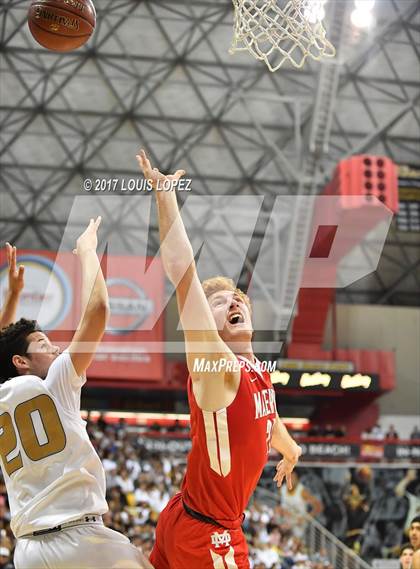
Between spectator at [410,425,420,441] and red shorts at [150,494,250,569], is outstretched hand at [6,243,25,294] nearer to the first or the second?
red shorts at [150,494,250,569]

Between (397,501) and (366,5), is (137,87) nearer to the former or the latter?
(366,5)

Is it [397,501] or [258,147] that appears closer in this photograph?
[397,501]

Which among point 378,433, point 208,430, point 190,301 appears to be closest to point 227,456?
point 208,430

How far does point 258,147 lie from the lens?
73.0 feet

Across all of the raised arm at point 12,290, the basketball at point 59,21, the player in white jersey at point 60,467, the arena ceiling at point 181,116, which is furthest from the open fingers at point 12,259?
the arena ceiling at point 181,116

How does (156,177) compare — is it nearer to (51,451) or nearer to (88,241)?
(88,241)

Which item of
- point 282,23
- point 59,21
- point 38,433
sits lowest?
point 38,433

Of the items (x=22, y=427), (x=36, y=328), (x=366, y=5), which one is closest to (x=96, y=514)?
(x=22, y=427)

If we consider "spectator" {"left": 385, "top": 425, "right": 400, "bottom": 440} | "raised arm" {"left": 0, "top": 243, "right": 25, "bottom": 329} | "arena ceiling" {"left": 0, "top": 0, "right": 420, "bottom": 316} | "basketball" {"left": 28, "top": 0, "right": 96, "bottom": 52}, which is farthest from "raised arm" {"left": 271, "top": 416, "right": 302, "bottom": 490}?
"spectator" {"left": 385, "top": 425, "right": 400, "bottom": 440}

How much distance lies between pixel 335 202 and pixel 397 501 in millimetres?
5896

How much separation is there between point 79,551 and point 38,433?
1.62 feet

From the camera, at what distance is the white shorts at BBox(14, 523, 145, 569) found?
11.2ft

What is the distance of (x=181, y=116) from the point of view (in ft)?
71.9

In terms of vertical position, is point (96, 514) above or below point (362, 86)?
below
